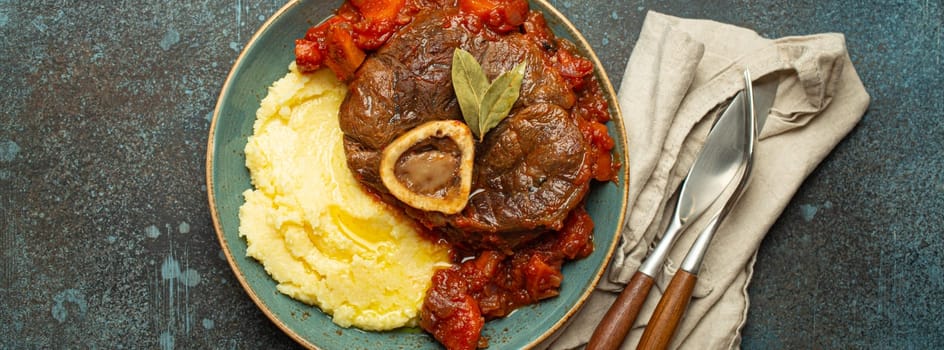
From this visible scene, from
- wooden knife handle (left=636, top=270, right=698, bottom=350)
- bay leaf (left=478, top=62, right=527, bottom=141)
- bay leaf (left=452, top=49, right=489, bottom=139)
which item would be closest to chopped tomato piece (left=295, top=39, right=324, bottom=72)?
bay leaf (left=452, top=49, right=489, bottom=139)

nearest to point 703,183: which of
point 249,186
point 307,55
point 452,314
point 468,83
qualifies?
point 468,83

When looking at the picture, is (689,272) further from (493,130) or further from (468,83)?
(468,83)

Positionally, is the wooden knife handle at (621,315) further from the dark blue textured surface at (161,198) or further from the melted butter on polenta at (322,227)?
the melted butter on polenta at (322,227)

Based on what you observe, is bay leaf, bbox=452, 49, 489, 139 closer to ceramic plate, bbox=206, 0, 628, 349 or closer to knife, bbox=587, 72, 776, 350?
ceramic plate, bbox=206, 0, 628, 349

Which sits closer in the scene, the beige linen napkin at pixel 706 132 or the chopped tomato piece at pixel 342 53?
the chopped tomato piece at pixel 342 53

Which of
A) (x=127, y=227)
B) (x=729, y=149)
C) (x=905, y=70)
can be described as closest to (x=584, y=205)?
(x=729, y=149)

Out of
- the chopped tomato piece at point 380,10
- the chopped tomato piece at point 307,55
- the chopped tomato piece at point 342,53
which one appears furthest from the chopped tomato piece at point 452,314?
the chopped tomato piece at point 380,10
